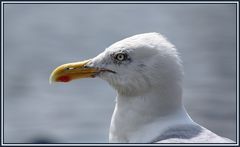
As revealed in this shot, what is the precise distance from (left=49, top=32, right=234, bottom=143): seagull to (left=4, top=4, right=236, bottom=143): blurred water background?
6.43m

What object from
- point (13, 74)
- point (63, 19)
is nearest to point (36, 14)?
point (63, 19)

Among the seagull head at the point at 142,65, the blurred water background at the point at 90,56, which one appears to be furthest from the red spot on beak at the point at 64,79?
the blurred water background at the point at 90,56

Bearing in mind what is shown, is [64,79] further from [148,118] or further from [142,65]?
[148,118]

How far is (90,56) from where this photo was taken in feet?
51.5

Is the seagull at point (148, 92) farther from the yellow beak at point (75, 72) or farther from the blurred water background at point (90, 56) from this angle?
the blurred water background at point (90, 56)

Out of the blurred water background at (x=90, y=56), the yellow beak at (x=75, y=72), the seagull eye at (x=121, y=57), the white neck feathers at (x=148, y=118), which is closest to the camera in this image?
the white neck feathers at (x=148, y=118)

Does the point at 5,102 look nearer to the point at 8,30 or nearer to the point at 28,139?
the point at 28,139

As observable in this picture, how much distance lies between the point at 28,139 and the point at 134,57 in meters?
7.41

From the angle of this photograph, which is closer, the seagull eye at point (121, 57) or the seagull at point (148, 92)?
the seagull at point (148, 92)

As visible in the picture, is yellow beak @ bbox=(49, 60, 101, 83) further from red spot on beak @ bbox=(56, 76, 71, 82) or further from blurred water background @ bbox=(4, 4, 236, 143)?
blurred water background @ bbox=(4, 4, 236, 143)

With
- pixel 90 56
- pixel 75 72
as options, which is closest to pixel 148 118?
pixel 75 72

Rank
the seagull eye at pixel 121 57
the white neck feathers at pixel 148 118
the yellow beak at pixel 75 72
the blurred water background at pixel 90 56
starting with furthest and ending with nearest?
the blurred water background at pixel 90 56 → the yellow beak at pixel 75 72 → the seagull eye at pixel 121 57 → the white neck feathers at pixel 148 118

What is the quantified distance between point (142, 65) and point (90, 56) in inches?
402

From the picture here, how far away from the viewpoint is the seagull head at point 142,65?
18.0 feet
